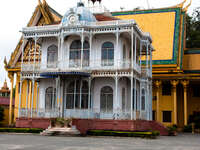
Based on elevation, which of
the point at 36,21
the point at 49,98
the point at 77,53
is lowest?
the point at 49,98

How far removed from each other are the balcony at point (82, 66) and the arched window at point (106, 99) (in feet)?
6.31

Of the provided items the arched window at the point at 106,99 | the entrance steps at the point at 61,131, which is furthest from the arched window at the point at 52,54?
the entrance steps at the point at 61,131

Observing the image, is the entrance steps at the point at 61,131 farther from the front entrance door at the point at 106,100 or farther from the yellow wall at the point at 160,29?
the yellow wall at the point at 160,29

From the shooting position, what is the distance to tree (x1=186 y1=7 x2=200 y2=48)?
159 feet

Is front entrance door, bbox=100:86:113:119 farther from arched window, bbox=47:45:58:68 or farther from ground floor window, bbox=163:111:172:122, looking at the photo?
ground floor window, bbox=163:111:172:122

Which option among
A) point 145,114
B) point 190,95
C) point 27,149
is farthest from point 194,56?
point 27,149

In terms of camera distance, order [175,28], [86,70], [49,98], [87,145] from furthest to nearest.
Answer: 1. [175,28]
2. [49,98]
3. [86,70]
4. [87,145]

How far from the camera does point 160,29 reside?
124 ft

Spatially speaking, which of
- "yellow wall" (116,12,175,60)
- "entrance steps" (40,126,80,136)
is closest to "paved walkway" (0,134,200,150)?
"entrance steps" (40,126,80,136)

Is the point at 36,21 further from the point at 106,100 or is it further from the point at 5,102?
the point at 5,102

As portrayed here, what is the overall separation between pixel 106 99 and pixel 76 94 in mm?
2380

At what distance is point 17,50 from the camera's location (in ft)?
115

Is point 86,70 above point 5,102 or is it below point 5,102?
above

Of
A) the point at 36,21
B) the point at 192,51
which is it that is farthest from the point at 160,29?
the point at 36,21
